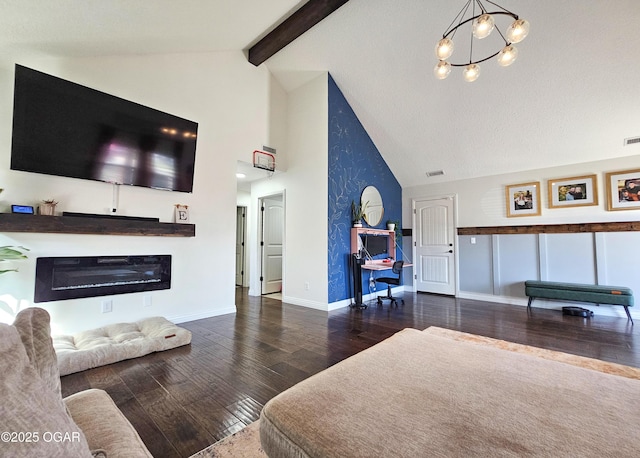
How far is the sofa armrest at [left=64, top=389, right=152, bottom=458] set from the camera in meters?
0.74

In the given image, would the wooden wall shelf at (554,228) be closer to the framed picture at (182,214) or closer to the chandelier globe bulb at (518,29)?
the chandelier globe bulb at (518,29)

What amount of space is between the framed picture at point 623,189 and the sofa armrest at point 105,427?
6.00 meters

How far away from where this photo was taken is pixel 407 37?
3580mm

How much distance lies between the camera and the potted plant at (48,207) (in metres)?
2.57

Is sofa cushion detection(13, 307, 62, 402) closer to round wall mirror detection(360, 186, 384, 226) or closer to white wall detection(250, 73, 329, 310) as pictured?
white wall detection(250, 73, 329, 310)

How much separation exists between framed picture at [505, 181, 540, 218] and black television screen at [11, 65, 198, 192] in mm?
5323

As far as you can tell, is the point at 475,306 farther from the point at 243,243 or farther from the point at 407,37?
the point at 243,243

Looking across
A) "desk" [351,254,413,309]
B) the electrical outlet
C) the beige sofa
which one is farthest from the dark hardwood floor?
the electrical outlet

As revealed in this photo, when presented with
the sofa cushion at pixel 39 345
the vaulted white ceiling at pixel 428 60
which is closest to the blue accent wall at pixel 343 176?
the vaulted white ceiling at pixel 428 60

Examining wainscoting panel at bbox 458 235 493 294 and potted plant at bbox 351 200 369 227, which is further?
wainscoting panel at bbox 458 235 493 294

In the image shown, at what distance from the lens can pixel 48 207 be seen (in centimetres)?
259

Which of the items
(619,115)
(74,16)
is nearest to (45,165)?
(74,16)

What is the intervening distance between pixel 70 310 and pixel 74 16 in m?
2.71

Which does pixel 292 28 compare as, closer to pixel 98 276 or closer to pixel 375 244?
pixel 375 244
